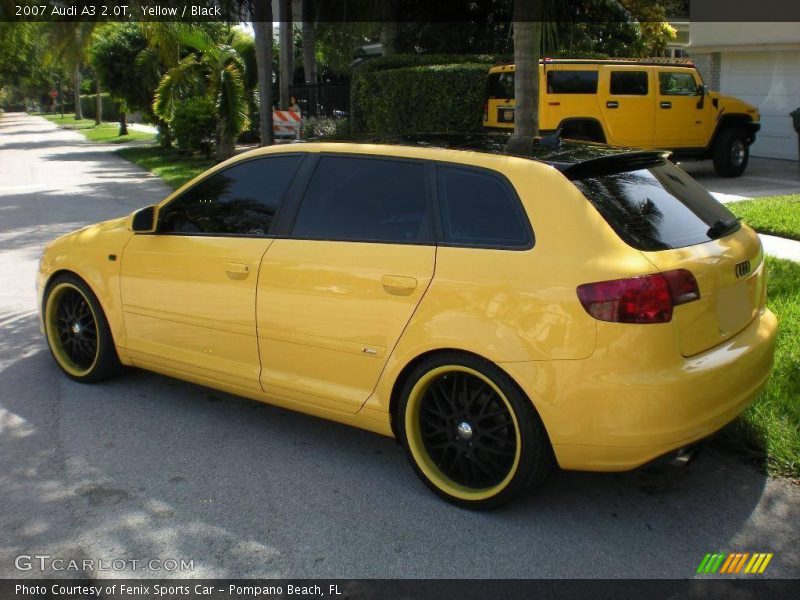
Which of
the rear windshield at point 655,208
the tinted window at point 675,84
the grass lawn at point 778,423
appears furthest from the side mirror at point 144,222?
the tinted window at point 675,84

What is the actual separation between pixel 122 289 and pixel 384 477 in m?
2.14

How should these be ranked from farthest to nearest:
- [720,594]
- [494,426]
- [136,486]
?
[136,486] < [494,426] < [720,594]

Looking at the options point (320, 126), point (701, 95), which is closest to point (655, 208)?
point (701, 95)

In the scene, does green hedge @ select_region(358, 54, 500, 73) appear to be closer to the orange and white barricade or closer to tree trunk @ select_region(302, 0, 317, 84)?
the orange and white barricade

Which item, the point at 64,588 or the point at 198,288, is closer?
the point at 64,588

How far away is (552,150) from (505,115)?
1120 cm

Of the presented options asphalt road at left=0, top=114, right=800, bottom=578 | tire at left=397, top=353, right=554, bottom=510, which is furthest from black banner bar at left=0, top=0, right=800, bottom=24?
tire at left=397, top=353, right=554, bottom=510

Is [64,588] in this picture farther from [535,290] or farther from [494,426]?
[535,290]

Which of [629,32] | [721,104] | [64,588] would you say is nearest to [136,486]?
[64,588]

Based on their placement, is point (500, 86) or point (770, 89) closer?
point (500, 86)

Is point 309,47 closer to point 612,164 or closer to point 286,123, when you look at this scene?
point 286,123

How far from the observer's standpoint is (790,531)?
3654 millimetres

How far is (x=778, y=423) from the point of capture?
178 inches

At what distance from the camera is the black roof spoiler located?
380 cm
